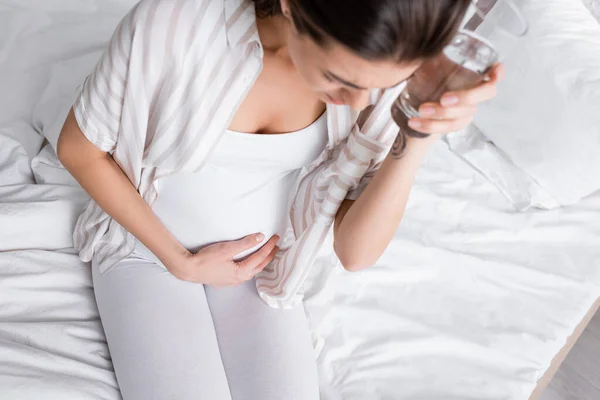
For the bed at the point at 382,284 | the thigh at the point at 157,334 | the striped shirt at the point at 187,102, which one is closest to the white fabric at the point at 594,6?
the bed at the point at 382,284

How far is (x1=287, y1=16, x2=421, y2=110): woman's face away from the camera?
2.26ft

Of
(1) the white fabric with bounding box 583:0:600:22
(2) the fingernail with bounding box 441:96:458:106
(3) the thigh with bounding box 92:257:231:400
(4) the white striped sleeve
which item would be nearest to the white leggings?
(3) the thigh with bounding box 92:257:231:400

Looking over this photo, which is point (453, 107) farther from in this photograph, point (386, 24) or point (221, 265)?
point (221, 265)

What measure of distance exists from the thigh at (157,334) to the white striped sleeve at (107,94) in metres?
0.27

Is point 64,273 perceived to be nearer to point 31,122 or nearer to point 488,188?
point 31,122

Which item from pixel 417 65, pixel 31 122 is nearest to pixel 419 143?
pixel 417 65

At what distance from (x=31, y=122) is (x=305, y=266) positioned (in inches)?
29.6

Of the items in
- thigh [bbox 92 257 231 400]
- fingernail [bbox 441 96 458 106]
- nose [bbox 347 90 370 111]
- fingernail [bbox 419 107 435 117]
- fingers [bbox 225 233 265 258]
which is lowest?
thigh [bbox 92 257 231 400]

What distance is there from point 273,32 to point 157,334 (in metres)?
0.54

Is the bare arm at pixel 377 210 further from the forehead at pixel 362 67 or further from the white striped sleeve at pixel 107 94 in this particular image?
the white striped sleeve at pixel 107 94

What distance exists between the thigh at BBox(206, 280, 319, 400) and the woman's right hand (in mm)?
49

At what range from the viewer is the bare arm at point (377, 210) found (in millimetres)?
913

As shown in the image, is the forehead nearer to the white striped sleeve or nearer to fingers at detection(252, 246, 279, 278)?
the white striped sleeve

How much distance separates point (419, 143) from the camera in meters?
0.86
